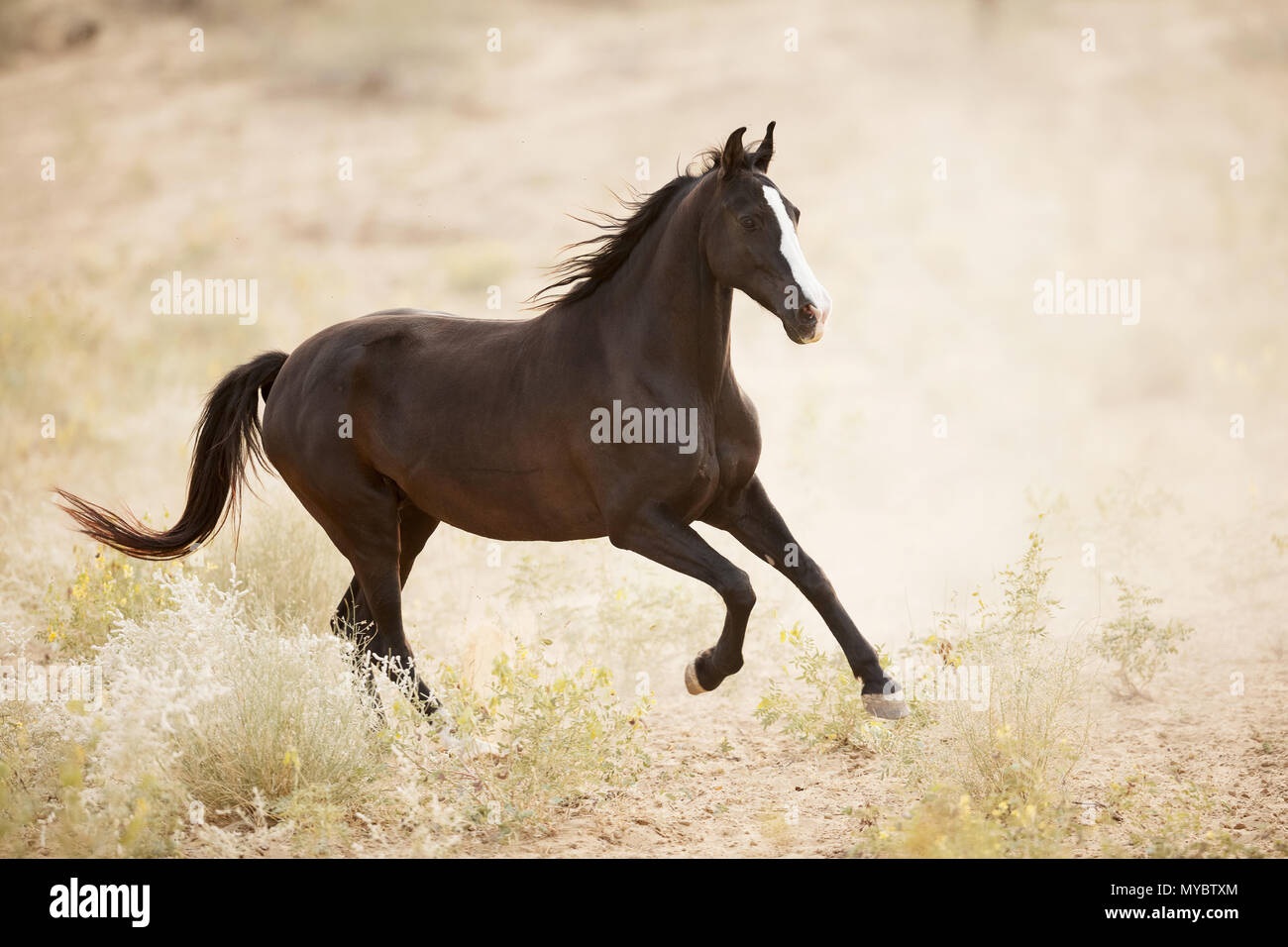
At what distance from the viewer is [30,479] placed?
12172 millimetres

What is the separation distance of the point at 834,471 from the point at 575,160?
15.5 meters

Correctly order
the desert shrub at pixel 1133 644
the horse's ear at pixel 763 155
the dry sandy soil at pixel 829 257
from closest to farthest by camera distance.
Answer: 1. the horse's ear at pixel 763 155
2. the desert shrub at pixel 1133 644
3. the dry sandy soil at pixel 829 257

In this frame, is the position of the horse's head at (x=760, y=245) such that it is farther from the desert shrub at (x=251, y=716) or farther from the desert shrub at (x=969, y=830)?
the desert shrub at (x=251, y=716)

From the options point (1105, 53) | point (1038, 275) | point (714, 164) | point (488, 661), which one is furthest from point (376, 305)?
point (1105, 53)

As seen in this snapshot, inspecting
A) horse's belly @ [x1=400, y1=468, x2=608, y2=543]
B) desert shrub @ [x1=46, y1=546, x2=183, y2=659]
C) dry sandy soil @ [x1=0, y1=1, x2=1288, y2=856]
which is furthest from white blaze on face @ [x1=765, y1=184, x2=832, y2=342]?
desert shrub @ [x1=46, y1=546, x2=183, y2=659]

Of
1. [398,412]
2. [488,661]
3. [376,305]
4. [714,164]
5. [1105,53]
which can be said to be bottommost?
[488,661]

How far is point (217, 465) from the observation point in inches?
260

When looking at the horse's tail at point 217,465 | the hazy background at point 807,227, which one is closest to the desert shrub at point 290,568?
the hazy background at point 807,227

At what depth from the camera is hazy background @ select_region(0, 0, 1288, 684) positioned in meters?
11.9

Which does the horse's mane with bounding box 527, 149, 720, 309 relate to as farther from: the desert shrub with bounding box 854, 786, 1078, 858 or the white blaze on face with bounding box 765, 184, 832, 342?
the desert shrub with bounding box 854, 786, 1078, 858

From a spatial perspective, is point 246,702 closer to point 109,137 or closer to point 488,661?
point 488,661

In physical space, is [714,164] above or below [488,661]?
above

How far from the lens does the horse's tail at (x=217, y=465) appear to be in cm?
643

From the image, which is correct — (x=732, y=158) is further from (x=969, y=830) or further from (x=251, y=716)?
(x=251, y=716)
